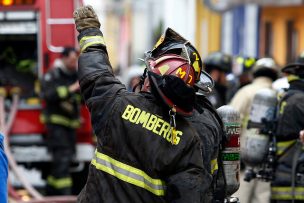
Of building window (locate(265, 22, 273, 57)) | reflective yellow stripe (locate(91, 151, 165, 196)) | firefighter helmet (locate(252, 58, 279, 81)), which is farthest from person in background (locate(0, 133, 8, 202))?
building window (locate(265, 22, 273, 57))

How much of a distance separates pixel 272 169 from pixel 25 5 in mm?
4070

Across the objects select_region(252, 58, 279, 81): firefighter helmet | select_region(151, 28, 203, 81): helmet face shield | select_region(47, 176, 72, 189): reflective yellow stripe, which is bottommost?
select_region(47, 176, 72, 189): reflective yellow stripe

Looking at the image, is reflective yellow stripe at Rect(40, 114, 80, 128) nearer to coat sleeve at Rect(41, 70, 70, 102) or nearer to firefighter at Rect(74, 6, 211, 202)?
coat sleeve at Rect(41, 70, 70, 102)

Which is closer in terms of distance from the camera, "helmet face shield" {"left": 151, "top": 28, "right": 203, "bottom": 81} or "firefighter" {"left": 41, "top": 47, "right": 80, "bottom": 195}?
"helmet face shield" {"left": 151, "top": 28, "right": 203, "bottom": 81}

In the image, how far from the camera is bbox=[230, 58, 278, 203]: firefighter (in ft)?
26.6

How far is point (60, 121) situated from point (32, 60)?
0.91m

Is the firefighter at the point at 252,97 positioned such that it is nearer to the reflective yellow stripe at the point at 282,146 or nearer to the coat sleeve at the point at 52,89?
the reflective yellow stripe at the point at 282,146

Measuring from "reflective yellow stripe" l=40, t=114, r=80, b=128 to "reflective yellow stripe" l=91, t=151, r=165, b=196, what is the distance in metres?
5.67

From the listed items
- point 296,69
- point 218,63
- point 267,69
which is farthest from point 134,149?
point 218,63

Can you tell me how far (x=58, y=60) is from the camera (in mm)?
9625

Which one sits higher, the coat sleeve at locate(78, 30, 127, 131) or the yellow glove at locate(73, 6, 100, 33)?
the yellow glove at locate(73, 6, 100, 33)

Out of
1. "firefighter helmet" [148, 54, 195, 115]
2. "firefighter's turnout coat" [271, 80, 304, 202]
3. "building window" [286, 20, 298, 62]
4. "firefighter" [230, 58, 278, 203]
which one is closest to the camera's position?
"firefighter helmet" [148, 54, 195, 115]

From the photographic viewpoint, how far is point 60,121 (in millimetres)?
9664

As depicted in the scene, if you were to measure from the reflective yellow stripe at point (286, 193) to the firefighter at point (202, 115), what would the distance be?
7.72 ft
